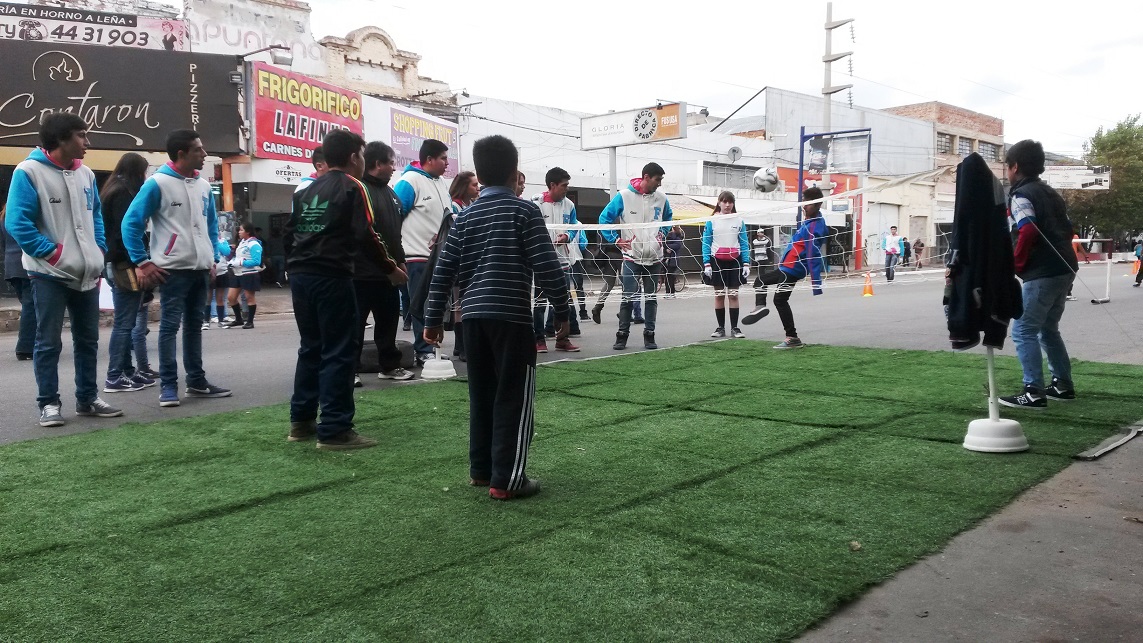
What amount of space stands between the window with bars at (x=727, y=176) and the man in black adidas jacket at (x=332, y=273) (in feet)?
117

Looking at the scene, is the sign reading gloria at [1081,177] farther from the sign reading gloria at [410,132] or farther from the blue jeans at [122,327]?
the blue jeans at [122,327]

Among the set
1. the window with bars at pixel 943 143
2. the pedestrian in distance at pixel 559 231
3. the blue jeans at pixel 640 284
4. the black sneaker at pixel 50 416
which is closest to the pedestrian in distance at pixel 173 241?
the black sneaker at pixel 50 416

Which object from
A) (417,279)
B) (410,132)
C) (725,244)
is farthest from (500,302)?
(410,132)

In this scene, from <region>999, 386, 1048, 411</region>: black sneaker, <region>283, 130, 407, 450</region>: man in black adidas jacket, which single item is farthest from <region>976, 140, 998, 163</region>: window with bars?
<region>283, 130, 407, 450</region>: man in black adidas jacket

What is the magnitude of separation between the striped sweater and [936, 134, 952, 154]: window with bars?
191 feet

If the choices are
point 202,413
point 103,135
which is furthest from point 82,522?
point 103,135

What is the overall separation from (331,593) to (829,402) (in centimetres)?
427

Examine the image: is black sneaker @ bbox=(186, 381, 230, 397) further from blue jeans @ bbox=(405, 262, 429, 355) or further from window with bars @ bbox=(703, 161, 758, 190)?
→ window with bars @ bbox=(703, 161, 758, 190)

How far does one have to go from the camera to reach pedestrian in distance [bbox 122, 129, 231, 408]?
641 centimetres

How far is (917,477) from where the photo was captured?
4.29 m

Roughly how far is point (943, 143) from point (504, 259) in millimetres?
59917

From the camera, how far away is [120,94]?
62.7 ft

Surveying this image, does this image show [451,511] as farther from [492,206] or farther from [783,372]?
[783,372]

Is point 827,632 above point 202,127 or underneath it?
underneath
